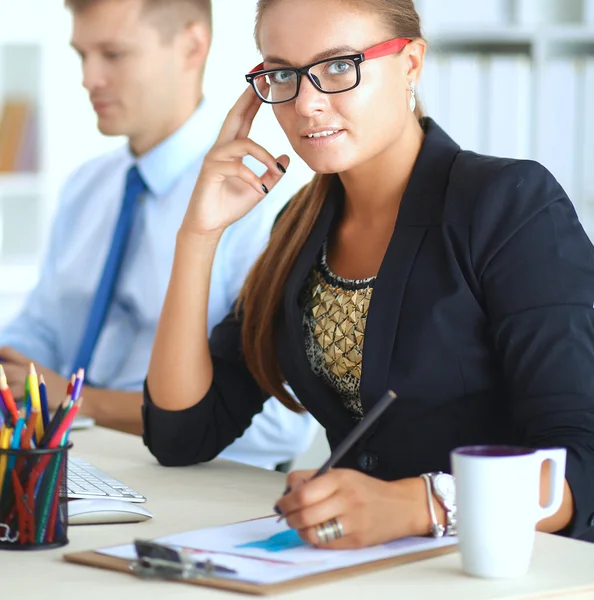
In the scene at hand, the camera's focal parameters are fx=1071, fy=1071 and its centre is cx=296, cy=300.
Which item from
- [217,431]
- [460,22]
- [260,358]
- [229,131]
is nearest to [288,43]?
[229,131]

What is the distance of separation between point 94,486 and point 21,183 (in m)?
2.72

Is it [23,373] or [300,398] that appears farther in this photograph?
[23,373]

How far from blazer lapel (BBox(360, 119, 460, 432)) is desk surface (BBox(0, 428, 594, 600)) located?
19cm

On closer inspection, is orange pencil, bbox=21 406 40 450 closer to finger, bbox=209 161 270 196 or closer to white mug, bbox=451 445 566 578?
white mug, bbox=451 445 566 578

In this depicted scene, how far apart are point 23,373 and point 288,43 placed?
0.84 metres

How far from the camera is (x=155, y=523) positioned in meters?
1.15

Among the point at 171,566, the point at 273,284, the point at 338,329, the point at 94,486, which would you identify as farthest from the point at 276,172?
the point at 171,566

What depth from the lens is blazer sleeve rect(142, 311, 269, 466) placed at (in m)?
1.48

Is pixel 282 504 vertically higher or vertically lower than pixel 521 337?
lower

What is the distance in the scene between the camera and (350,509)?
1002 millimetres

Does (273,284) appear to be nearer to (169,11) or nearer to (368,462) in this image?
(368,462)

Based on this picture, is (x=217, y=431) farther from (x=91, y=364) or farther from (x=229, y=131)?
(x=91, y=364)

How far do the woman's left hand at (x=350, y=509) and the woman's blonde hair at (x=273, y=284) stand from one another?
0.51 meters

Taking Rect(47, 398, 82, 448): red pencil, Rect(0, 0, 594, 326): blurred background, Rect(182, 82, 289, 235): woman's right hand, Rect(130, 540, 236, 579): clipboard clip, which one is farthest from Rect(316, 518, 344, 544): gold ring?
Rect(0, 0, 594, 326): blurred background
